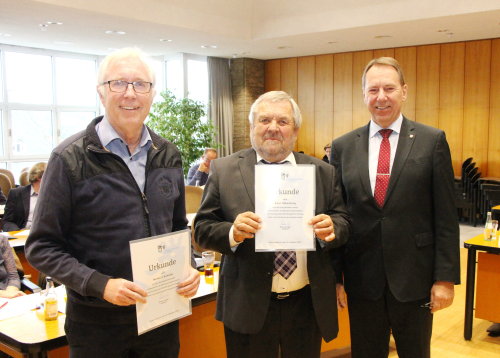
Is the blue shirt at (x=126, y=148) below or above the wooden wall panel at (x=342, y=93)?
below

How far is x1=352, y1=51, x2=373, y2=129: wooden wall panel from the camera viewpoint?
38.9 ft

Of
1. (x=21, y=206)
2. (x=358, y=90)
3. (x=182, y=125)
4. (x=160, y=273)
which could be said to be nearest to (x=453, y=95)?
(x=358, y=90)

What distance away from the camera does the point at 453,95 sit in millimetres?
10750

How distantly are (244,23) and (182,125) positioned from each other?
8.37ft

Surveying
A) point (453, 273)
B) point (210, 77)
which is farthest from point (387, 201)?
point (210, 77)

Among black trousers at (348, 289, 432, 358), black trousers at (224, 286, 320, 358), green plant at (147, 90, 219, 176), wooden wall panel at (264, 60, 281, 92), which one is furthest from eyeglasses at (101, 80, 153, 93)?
wooden wall panel at (264, 60, 281, 92)

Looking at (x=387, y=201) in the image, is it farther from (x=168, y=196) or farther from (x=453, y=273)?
(x=168, y=196)

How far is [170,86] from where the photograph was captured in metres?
12.6

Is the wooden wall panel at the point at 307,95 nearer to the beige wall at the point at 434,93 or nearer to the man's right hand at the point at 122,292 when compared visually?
the beige wall at the point at 434,93

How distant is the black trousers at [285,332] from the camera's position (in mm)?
2049

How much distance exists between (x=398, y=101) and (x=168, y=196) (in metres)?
1.16

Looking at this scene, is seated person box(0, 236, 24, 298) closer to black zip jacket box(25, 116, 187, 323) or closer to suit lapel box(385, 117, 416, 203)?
black zip jacket box(25, 116, 187, 323)

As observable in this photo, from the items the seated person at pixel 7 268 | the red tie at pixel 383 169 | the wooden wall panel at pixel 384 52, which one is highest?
the wooden wall panel at pixel 384 52

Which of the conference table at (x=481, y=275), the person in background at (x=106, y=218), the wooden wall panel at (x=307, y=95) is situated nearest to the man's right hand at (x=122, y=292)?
the person in background at (x=106, y=218)
